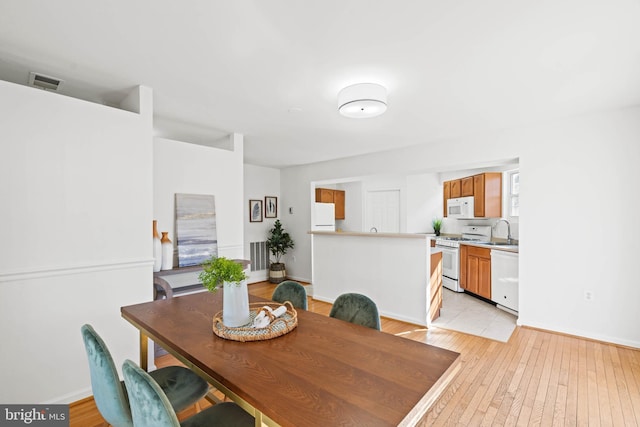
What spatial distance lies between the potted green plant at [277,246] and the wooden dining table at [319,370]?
179 inches

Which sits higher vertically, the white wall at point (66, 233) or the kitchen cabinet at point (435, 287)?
the white wall at point (66, 233)

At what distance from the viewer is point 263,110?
3135 millimetres

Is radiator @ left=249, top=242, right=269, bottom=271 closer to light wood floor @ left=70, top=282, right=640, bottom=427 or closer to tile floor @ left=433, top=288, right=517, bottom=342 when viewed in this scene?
light wood floor @ left=70, top=282, right=640, bottom=427

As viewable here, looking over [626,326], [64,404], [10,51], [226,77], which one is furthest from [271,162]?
[626,326]

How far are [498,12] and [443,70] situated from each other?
66 cm

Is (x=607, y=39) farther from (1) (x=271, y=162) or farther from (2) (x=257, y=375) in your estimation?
(1) (x=271, y=162)

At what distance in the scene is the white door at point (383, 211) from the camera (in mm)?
7211

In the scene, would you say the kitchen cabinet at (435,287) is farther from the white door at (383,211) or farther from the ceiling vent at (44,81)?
the ceiling vent at (44,81)

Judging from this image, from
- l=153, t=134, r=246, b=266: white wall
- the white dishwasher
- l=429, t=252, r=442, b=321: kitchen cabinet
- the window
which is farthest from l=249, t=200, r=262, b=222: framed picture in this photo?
the window

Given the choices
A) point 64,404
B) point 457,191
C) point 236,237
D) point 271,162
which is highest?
point 271,162

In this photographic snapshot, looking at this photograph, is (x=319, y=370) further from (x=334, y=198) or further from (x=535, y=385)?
(x=334, y=198)

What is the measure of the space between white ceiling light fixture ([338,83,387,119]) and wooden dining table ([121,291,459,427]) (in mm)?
1734

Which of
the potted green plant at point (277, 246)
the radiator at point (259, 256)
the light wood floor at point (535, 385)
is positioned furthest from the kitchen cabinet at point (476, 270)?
the radiator at point (259, 256)

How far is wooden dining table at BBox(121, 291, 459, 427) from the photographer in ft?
2.99
